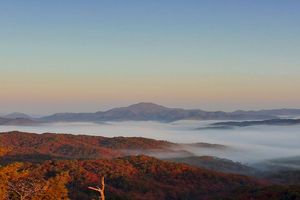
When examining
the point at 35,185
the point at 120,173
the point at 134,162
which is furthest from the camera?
the point at 134,162

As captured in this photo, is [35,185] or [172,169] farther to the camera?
[172,169]

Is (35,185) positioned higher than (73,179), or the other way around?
(35,185)

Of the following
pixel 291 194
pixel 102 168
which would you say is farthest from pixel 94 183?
pixel 291 194

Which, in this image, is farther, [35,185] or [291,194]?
[291,194]

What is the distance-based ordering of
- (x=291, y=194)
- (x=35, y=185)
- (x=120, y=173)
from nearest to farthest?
(x=35, y=185), (x=291, y=194), (x=120, y=173)

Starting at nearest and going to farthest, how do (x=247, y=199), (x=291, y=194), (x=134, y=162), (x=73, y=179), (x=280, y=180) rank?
(x=291, y=194), (x=247, y=199), (x=73, y=179), (x=134, y=162), (x=280, y=180)

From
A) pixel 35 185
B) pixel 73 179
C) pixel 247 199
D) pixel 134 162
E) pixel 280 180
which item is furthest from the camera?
pixel 280 180

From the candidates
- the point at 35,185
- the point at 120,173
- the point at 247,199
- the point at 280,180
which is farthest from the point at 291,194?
the point at 280,180

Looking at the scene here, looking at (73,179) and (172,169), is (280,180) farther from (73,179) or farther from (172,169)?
(73,179)

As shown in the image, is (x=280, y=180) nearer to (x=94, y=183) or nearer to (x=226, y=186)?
(x=226, y=186)
